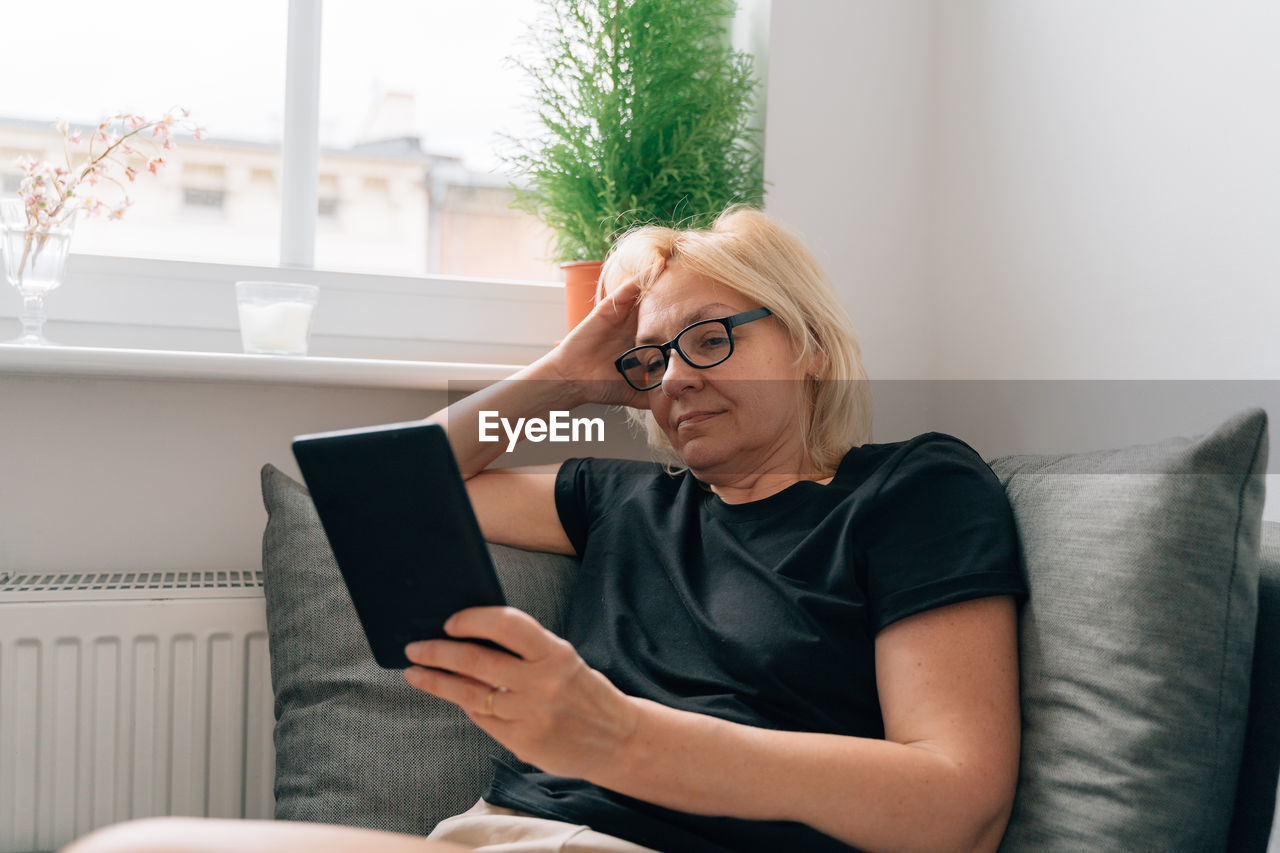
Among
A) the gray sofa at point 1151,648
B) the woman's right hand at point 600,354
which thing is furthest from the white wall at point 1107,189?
the woman's right hand at point 600,354

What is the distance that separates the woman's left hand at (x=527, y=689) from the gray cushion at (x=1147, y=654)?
42 centimetres

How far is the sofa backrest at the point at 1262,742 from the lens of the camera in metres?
0.86

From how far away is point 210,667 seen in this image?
1443mm

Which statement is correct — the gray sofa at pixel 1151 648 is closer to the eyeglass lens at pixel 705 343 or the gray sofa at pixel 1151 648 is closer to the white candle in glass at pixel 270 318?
the eyeglass lens at pixel 705 343

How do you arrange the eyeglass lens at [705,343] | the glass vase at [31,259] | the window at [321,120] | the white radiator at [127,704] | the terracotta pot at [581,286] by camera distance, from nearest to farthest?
1. the eyeglass lens at [705,343]
2. the white radiator at [127,704]
3. the glass vase at [31,259]
4. the terracotta pot at [581,286]
5. the window at [321,120]

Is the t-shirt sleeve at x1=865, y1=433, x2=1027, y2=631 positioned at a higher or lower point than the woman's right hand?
lower

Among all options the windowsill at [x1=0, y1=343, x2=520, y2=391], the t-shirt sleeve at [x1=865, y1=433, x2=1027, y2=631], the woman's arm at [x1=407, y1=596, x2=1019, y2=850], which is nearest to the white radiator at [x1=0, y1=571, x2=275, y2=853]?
the windowsill at [x1=0, y1=343, x2=520, y2=391]

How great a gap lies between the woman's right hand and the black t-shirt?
1.00 feet

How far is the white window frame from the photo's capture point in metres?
1.64

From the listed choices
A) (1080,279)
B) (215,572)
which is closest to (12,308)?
(215,572)

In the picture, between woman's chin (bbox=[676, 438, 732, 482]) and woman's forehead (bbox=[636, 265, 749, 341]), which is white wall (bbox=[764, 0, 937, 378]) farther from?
woman's chin (bbox=[676, 438, 732, 482])

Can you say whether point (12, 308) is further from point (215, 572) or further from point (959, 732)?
point (959, 732)

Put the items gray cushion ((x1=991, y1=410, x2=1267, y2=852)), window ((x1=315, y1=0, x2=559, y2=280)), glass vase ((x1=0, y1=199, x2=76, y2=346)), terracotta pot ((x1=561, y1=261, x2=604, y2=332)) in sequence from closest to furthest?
gray cushion ((x1=991, y1=410, x2=1267, y2=852)), glass vase ((x1=0, y1=199, x2=76, y2=346)), terracotta pot ((x1=561, y1=261, x2=604, y2=332)), window ((x1=315, y1=0, x2=559, y2=280))

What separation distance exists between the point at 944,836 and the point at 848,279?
3.90 feet
